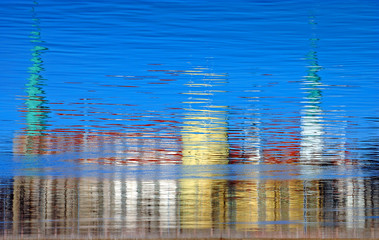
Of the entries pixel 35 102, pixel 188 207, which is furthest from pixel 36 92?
pixel 188 207

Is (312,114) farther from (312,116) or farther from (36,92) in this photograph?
Result: (36,92)

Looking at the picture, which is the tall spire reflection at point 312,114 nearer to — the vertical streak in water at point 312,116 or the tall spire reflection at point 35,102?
the vertical streak in water at point 312,116

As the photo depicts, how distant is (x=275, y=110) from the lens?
600 centimetres

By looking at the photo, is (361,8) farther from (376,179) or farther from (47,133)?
(47,133)

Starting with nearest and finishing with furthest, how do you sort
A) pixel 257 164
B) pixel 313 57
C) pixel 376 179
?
1. pixel 376 179
2. pixel 257 164
3. pixel 313 57

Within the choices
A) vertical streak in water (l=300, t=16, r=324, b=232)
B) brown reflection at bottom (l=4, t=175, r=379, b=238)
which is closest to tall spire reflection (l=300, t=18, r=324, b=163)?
vertical streak in water (l=300, t=16, r=324, b=232)

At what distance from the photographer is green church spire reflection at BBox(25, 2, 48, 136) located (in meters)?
5.98

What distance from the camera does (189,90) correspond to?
19.8 ft

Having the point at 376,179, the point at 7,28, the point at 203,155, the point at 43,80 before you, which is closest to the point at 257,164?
the point at 203,155

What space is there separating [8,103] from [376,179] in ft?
12.1

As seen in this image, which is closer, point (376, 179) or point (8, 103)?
point (376, 179)

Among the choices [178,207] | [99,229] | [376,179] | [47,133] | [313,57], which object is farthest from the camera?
[313,57]

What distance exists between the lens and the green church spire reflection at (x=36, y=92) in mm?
5980

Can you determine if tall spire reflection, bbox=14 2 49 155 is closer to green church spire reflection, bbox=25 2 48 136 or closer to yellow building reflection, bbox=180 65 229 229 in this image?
green church spire reflection, bbox=25 2 48 136
